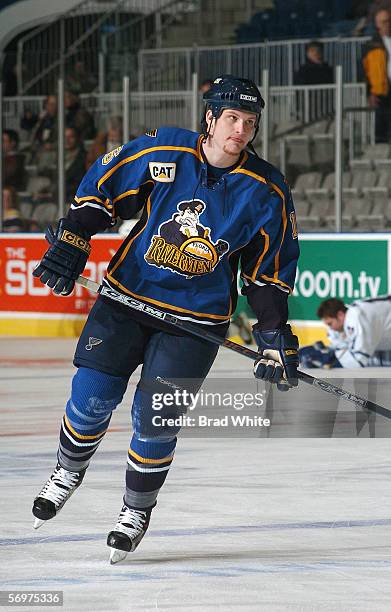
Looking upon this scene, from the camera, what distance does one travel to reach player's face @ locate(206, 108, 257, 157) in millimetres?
4281

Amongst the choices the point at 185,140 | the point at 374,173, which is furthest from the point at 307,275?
the point at 185,140

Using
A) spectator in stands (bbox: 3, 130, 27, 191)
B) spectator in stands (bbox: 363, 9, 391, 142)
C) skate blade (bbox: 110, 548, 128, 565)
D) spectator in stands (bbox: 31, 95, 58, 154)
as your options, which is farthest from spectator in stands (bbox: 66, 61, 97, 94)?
skate blade (bbox: 110, 548, 128, 565)

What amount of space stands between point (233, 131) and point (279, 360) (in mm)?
715

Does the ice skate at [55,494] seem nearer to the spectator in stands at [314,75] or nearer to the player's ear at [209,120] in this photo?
the player's ear at [209,120]

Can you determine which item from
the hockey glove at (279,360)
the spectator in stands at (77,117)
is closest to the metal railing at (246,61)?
the spectator in stands at (77,117)

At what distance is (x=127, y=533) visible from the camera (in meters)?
4.24

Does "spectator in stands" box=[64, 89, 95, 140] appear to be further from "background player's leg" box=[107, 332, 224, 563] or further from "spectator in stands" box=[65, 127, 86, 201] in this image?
"background player's leg" box=[107, 332, 224, 563]

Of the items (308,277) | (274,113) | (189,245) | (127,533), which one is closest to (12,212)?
(274,113)

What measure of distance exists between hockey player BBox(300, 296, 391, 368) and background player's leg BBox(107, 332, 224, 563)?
6.33 meters

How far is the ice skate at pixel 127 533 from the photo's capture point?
418 cm

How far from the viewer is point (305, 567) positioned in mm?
4094

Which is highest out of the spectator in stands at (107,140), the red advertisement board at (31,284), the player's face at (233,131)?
the player's face at (233,131)

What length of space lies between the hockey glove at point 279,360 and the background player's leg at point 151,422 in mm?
188

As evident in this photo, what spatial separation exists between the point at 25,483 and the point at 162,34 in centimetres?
1202
